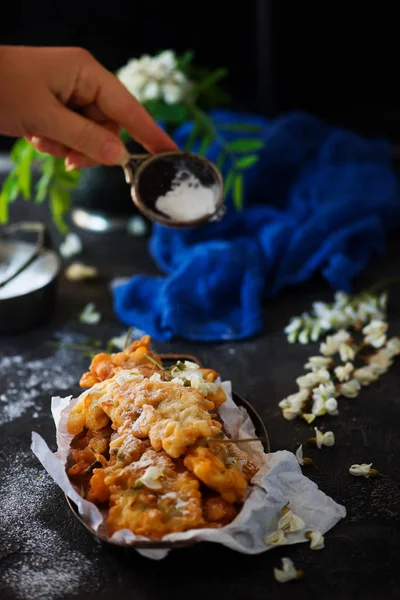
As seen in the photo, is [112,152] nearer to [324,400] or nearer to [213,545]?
[324,400]

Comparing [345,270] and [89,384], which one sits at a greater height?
[89,384]

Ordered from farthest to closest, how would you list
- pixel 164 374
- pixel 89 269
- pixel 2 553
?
pixel 89 269 < pixel 164 374 < pixel 2 553

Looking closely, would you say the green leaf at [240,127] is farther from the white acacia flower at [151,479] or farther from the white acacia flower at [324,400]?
the white acacia flower at [151,479]

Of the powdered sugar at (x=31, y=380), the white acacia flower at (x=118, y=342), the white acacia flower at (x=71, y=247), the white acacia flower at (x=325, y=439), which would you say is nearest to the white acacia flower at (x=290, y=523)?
the white acacia flower at (x=325, y=439)

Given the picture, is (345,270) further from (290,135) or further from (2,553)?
(2,553)

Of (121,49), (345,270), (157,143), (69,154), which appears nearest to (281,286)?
(345,270)
